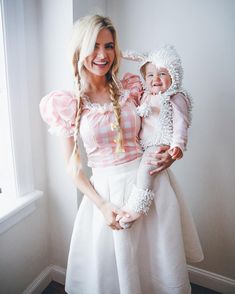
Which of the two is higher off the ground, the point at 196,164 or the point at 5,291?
the point at 196,164

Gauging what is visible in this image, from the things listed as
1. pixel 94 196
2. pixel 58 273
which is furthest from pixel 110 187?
pixel 58 273

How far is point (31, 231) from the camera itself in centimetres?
135

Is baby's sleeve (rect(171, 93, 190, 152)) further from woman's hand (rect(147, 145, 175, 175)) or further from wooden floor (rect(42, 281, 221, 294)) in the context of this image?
wooden floor (rect(42, 281, 221, 294))

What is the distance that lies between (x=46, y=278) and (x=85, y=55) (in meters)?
1.35

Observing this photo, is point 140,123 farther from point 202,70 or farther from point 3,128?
point 3,128

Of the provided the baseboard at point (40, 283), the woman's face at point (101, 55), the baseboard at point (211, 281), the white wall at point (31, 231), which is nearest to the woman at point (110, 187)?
the woman's face at point (101, 55)

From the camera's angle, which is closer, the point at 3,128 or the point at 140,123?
the point at 140,123

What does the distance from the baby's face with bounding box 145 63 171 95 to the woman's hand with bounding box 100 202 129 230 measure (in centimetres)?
50

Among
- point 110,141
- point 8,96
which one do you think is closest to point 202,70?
point 110,141

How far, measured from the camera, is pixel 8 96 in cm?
114

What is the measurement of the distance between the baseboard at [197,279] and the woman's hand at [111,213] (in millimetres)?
791

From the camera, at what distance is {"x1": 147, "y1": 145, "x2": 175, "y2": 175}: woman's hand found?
0.93 m

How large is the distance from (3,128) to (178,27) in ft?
3.47

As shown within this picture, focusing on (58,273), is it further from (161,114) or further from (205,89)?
(205,89)
